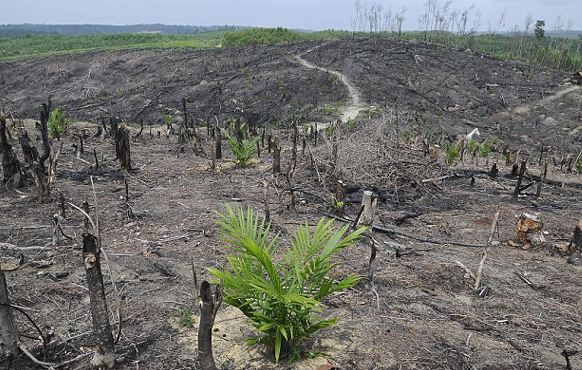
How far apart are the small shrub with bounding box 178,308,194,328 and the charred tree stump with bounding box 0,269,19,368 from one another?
1.09 meters

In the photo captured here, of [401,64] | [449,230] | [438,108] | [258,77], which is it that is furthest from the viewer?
[401,64]

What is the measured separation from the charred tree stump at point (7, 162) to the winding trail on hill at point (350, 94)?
464 inches

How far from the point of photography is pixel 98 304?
107 inches

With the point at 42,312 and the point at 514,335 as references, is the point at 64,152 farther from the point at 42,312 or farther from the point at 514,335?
the point at 514,335

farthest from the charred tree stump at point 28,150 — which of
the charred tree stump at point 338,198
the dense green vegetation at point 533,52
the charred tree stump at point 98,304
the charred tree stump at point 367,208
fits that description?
the dense green vegetation at point 533,52

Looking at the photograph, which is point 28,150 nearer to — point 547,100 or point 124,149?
point 124,149

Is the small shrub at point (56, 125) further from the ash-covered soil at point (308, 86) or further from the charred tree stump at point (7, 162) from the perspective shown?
the ash-covered soil at point (308, 86)

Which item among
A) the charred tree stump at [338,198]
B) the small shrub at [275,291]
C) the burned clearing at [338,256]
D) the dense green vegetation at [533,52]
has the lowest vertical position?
the burned clearing at [338,256]

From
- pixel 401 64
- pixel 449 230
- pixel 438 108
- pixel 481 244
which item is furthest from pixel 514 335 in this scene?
pixel 401 64

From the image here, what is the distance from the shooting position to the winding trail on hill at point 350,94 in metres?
18.2

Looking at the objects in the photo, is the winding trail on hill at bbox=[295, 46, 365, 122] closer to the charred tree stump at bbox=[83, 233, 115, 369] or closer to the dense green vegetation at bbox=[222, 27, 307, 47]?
the dense green vegetation at bbox=[222, 27, 307, 47]

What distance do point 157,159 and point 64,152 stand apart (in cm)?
186

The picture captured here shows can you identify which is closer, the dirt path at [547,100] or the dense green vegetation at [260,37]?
the dirt path at [547,100]

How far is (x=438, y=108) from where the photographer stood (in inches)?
782
